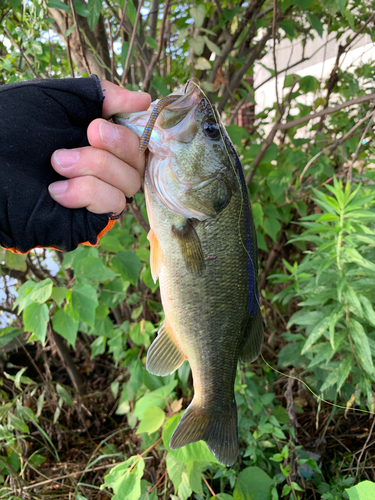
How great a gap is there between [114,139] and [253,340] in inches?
37.5

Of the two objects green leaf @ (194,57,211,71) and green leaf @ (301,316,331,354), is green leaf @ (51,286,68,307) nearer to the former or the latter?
green leaf @ (301,316,331,354)

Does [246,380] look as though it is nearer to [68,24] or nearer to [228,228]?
[228,228]

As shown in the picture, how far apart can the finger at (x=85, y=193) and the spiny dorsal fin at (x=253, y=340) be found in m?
0.75

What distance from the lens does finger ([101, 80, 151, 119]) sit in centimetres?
109

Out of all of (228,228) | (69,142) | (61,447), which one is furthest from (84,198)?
(61,447)

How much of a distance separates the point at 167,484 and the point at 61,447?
116 centimetres

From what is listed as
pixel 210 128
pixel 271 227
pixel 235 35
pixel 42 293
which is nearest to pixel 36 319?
pixel 42 293

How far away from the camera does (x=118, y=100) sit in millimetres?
1099

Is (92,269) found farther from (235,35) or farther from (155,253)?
(235,35)

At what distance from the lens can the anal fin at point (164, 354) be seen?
1.37m


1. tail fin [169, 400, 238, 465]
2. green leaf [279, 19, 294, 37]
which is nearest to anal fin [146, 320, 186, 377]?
tail fin [169, 400, 238, 465]

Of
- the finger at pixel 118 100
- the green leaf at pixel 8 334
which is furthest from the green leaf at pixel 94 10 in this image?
the green leaf at pixel 8 334

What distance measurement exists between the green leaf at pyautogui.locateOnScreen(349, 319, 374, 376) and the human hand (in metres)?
1.28

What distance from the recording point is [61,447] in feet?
8.77
